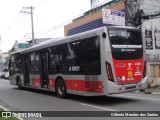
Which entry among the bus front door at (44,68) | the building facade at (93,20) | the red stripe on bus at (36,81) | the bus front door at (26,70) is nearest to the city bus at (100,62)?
the bus front door at (44,68)

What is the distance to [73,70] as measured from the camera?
48.2 feet

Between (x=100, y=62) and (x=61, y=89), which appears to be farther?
(x=61, y=89)

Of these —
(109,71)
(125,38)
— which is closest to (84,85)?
(109,71)

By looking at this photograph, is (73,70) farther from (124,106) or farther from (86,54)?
(124,106)

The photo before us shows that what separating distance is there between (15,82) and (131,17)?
11108 millimetres

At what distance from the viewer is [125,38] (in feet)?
43.8

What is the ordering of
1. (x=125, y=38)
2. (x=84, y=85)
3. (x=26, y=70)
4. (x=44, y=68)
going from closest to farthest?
(x=125, y=38)
(x=84, y=85)
(x=44, y=68)
(x=26, y=70)

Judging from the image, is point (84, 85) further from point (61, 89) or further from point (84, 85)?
point (61, 89)

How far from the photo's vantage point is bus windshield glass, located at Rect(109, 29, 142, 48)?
42.4 ft

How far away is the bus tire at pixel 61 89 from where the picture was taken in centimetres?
1589

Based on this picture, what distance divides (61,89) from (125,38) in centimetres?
496

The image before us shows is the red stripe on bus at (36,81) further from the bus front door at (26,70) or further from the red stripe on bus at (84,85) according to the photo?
the red stripe on bus at (84,85)

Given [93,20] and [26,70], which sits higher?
[93,20]

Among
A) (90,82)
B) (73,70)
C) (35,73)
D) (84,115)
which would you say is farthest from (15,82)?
(84,115)
